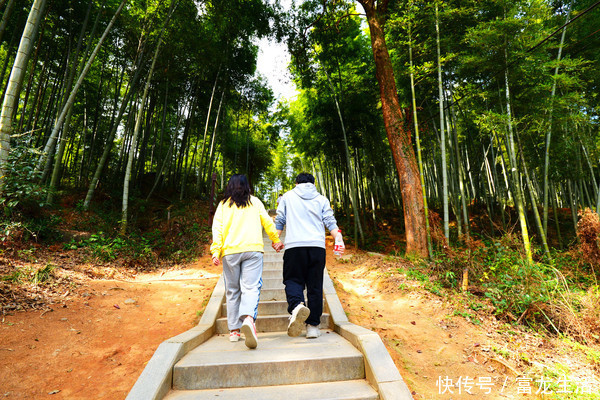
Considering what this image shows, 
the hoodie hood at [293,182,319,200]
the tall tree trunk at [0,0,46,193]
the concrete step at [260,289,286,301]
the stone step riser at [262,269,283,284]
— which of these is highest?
the tall tree trunk at [0,0,46,193]

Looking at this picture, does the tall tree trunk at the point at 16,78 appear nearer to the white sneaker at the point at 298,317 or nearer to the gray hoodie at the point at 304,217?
the gray hoodie at the point at 304,217

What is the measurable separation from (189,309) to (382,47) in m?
5.87

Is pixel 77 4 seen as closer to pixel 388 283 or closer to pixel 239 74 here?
pixel 239 74

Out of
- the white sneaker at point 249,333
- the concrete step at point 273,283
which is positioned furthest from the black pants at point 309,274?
the concrete step at point 273,283

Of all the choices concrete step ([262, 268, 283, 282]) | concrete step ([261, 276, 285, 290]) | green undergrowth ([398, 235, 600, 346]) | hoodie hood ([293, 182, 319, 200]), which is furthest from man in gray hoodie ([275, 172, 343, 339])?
green undergrowth ([398, 235, 600, 346])

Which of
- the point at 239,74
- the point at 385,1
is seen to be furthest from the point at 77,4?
the point at 385,1

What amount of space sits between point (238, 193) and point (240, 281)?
737mm

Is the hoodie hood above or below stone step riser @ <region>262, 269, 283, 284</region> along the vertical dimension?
above

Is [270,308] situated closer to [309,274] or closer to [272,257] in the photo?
[309,274]

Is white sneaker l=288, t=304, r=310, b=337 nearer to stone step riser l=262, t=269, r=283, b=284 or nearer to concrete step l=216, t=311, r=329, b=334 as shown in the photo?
concrete step l=216, t=311, r=329, b=334

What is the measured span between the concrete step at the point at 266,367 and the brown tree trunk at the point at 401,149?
364cm

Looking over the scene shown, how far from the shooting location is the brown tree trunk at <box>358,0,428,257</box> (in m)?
5.08

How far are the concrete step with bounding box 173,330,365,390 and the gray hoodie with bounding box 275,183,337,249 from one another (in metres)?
0.81

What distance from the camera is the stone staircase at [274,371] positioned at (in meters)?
1.55
